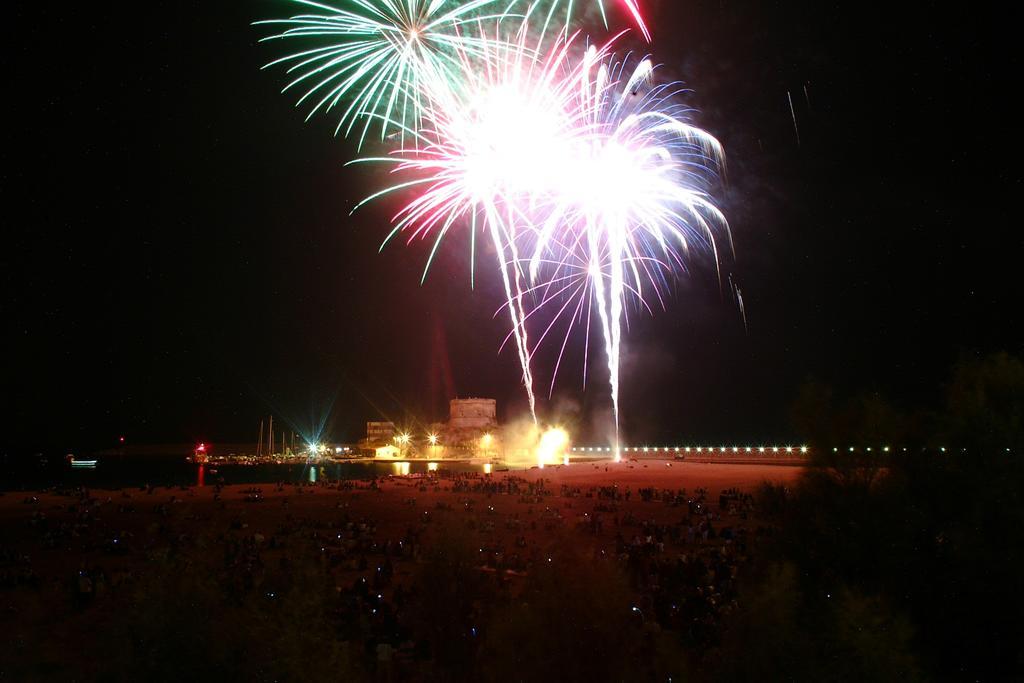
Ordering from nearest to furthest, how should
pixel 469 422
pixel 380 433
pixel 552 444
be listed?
1. pixel 552 444
2. pixel 469 422
3. pixel 380 433

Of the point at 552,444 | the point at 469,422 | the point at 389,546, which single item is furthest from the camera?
the point at 469,422

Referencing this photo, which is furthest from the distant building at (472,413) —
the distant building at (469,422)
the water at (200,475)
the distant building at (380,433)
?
the distant building at (380,433)

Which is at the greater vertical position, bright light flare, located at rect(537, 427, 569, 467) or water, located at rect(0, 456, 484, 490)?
bright light flare, located at rect(537, 427, 569, 467)

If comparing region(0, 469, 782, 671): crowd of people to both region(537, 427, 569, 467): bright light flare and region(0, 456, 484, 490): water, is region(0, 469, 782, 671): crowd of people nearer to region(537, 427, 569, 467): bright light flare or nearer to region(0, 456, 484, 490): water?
region(0, 456, 484, 490): water

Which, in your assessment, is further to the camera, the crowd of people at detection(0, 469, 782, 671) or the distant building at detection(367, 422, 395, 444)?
the distant building at detection(367, 422, 395, 444)

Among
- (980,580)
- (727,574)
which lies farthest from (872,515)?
(727,574)

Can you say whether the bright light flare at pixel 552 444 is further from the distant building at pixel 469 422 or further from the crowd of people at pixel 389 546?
the crowd of people at pixel 389 546

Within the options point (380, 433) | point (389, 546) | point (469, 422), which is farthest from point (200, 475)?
point (389, 546)

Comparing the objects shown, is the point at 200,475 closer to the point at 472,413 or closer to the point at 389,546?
the point at 472,413

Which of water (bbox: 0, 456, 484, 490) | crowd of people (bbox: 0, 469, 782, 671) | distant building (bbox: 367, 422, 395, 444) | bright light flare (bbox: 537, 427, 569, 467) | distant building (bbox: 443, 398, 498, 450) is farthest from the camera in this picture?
distant building (bbox: 367, 422, 395, 444)

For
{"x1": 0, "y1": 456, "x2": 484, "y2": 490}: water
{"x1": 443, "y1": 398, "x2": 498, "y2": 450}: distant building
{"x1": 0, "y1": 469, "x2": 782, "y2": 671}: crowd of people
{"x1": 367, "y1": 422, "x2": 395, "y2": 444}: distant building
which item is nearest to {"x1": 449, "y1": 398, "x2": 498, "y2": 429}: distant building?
{"x1": 443, "y1": 398, "x2": 498, "y2": 450}: distant building

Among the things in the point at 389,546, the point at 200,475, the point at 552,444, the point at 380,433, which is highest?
the point at 389,546

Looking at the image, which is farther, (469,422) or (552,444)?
(469,422)

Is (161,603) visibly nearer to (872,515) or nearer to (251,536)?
(872,515)
